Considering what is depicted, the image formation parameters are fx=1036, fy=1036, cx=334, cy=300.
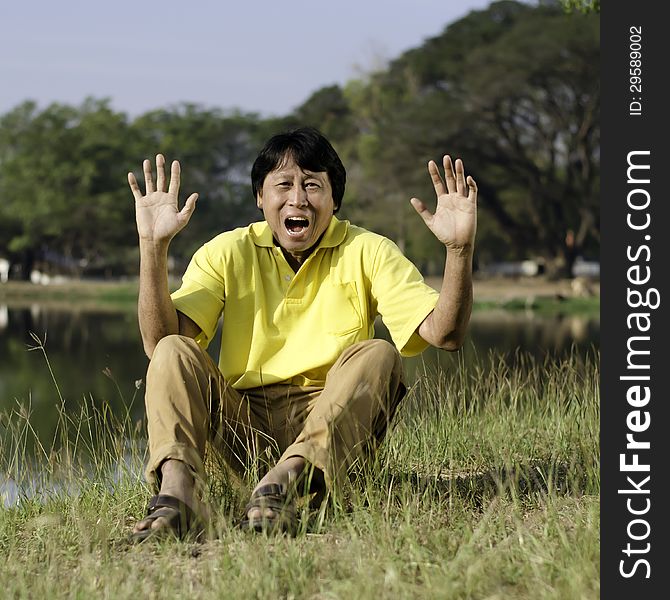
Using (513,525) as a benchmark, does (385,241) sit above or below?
above

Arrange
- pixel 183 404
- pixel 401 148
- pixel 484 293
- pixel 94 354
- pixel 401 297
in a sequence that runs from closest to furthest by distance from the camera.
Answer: pixel 183 404
pixel 401 297
pixel 94 354
pixel 401 148
pixel 484 293

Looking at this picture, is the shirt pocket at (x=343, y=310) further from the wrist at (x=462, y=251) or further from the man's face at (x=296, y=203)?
the wrist at (x=462, y=251)

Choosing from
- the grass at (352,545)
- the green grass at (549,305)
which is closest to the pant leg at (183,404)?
the grass at (352,545)

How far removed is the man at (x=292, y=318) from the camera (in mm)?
2947

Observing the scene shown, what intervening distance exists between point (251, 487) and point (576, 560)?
44.5 inches

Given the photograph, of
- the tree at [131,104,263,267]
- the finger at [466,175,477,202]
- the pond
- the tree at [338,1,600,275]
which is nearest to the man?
the finger at [466,175,477,202]

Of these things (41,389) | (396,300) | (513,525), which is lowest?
(41,389)

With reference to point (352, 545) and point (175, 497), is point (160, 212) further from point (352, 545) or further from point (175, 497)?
point (352, 545)

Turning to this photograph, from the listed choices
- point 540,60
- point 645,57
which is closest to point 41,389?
point 645,57

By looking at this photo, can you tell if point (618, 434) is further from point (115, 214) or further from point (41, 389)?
point (115, 214)

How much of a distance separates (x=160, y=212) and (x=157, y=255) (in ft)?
0.51

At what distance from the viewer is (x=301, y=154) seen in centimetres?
325

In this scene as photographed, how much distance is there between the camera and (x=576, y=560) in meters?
2.47

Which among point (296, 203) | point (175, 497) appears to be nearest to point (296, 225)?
point (296, 203)
